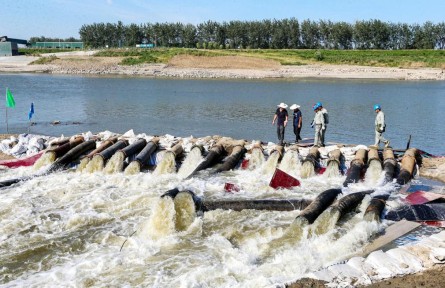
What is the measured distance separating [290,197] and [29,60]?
10394 centimetres

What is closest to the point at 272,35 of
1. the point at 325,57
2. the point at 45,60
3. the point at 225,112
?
the point at 325,57

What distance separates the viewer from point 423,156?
19.9m

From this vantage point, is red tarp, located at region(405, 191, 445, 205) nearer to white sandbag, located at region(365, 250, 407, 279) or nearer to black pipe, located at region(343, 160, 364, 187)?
black pipe, located at region(343, 160, 364, 187)

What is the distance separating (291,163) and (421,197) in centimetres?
524

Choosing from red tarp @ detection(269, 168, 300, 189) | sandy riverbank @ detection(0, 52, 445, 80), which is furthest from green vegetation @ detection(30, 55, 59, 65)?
red tarp @ detection(269, 168, 300, 189)

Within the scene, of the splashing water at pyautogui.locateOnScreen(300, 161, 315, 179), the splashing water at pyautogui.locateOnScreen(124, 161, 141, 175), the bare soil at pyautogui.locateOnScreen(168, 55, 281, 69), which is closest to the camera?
the splashing water at pyautogui.locateOnScreen(300, 161, 315, 179)

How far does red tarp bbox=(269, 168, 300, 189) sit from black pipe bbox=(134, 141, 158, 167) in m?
5.36

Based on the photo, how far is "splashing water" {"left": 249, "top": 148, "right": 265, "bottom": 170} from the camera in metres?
A: 18.1

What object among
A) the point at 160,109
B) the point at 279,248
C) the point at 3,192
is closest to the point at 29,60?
the point at 160,109

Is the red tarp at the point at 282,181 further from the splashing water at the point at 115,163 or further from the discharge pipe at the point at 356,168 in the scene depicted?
the splashing water at the point at 115,163

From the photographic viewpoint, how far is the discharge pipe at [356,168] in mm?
15719

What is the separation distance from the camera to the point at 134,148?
1947cm

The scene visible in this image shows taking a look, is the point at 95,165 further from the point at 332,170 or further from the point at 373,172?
the point at 373,172

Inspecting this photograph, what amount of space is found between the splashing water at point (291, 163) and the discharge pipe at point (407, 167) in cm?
356
